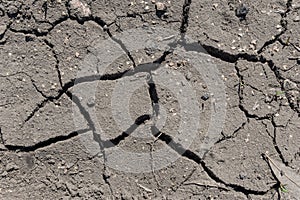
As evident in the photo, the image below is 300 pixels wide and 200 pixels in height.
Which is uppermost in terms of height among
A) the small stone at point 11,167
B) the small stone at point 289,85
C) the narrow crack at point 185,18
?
the narrow crack at point 185,18

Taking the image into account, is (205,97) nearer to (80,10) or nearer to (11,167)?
(80,10)

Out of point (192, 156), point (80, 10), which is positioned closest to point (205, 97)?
point (192, 156)

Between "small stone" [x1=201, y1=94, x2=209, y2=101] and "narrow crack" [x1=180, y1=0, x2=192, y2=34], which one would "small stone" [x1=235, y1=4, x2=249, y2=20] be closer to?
"narrow crack" [x1=180, y1=0, x2=192, y2=34]

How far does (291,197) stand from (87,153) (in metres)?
1.43

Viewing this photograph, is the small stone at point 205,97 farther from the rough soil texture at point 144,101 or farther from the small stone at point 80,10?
the small stone at point 80,10

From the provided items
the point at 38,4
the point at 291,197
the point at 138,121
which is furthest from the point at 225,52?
the point at 38,4

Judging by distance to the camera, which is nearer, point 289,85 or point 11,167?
point 11,167

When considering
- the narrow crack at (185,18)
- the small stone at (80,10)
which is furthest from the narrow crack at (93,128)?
the narrow crack at (185,18)

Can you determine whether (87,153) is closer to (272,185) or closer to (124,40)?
(124,40)

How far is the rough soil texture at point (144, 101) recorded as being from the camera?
3459 mm

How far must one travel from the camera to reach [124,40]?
3525 millimetres

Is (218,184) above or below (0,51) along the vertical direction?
below

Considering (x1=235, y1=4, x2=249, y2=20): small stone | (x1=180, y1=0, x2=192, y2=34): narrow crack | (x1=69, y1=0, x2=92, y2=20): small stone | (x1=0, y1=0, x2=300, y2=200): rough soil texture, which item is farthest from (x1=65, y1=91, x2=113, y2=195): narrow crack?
(x1=235, y1=4, x2=249, y2=20): small stone

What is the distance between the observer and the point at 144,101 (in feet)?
11.6
